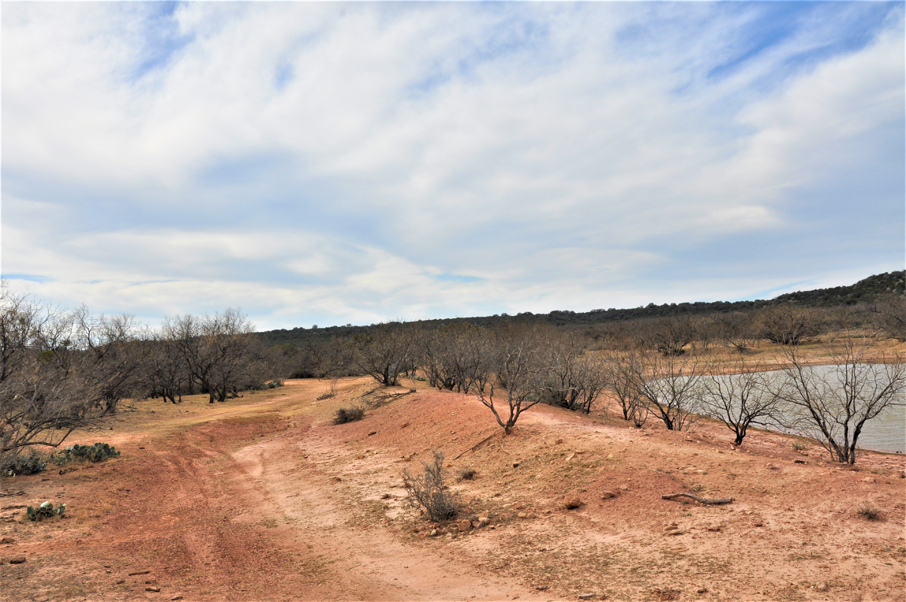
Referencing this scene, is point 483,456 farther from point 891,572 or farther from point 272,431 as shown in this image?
point 272,431

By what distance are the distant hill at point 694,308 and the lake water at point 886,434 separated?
29.4m

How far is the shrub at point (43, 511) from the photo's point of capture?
8.75m

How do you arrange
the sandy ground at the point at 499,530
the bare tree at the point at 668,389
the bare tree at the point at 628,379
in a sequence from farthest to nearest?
the bare tree at the point at 628,379
the bare tree at the point at 668,389
the sandy ground at the point at 499,530

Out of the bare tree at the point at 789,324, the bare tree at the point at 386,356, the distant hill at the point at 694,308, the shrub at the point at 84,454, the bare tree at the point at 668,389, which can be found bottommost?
the shrub at the point at 84,454

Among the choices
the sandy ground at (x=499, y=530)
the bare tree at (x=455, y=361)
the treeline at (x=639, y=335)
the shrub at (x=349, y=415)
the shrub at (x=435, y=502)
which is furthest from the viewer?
the treeline at (x=639, y=335)

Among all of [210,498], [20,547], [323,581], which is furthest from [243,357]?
[323,581]

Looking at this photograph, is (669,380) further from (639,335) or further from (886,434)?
(639,335)

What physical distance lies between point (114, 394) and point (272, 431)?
10.6 metres

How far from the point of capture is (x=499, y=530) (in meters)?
7.31

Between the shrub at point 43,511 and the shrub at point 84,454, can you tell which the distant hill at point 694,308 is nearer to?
the shrub at point 84,454

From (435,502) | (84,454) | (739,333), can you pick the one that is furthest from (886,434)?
(739,333)

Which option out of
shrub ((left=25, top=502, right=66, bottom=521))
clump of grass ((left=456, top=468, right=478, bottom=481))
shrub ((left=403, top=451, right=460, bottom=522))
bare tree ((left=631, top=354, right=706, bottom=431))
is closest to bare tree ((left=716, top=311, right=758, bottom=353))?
bare tree ((left=631, top=354, right=706, bottom=431))

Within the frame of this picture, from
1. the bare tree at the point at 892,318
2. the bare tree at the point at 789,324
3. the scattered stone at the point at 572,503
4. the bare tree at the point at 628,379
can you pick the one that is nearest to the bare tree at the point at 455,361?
the bare tree at the point at 628,379

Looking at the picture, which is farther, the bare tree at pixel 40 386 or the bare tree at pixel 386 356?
the bare tree at pixel 386 356
